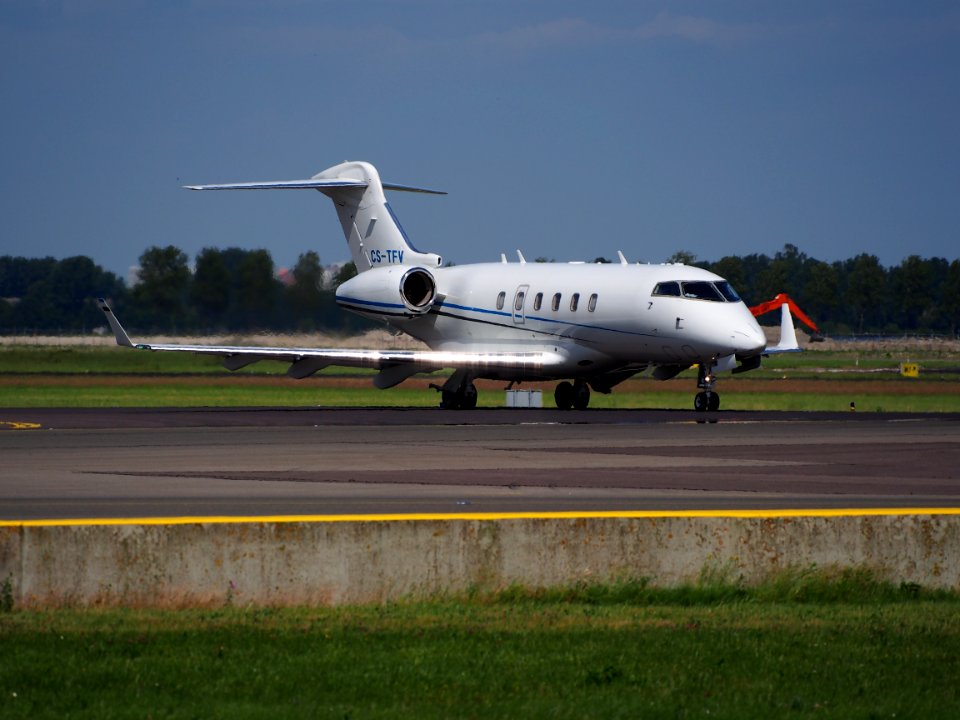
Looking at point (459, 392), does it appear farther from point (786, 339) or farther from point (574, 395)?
point (786, 339)

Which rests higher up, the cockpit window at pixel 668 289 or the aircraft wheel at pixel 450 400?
the cockpit window at pixel 668 289

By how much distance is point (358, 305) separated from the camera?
38.9m

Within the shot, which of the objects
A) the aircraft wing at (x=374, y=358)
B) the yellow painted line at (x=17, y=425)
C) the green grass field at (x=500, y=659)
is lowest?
the green grass field at (x=500, y=659)

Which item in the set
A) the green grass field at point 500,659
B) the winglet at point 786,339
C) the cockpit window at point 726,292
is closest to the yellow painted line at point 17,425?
the cockpit window at point 726,292

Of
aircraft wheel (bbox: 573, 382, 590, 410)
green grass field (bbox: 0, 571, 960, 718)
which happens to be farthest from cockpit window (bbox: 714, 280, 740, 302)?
green grass field (bbox: 0, 571, 960, 718)

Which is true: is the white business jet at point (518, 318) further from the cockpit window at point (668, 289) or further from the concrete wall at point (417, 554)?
the concrete wall at point (417, 554)

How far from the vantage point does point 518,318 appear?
121 feet

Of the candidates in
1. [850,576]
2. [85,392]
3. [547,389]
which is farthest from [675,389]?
[850,576]

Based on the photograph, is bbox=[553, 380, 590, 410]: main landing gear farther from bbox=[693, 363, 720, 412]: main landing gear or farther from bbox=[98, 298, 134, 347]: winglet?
bbox=[98, 298, 134, 347]: winglet

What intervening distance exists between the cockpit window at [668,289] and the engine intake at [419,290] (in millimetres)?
6696

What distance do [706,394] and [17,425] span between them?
13871mm

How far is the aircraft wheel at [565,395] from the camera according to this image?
123 feet

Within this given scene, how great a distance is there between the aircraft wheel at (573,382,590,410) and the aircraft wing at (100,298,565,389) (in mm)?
2180

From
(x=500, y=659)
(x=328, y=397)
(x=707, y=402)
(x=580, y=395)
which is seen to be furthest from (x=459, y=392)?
(x=500, y=659)
